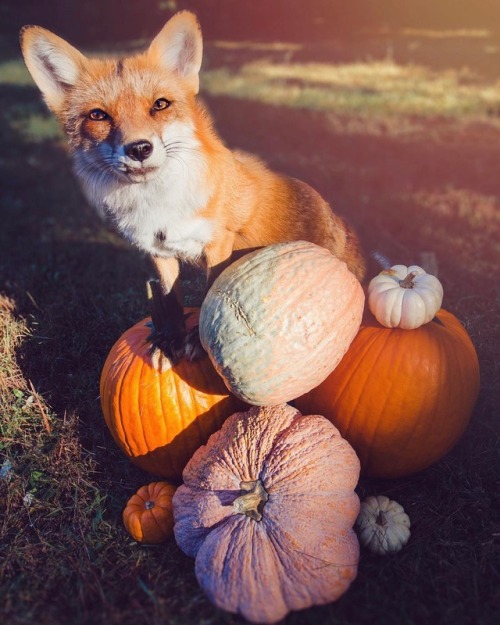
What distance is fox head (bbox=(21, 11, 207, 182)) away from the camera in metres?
2.32

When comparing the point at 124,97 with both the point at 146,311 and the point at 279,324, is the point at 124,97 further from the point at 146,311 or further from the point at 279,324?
the point at 146,311

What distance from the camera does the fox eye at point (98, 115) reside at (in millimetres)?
2399

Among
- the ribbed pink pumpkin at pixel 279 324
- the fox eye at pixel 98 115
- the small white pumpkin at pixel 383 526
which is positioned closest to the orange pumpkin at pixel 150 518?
the ribbed pink pumpkin at pixel 279 324

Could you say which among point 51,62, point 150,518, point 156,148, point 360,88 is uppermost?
point 51,62

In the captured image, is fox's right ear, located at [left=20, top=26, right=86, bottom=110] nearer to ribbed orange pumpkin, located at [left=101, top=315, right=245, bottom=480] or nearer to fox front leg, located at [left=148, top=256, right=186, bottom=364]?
fox front leg, located at [left=148, top=256, right=186, bottom=364]

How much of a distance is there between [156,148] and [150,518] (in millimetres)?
1752

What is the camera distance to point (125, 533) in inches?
90.1

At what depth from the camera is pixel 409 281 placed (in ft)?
8.35

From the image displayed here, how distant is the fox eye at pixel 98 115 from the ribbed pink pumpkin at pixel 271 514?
1647 mm

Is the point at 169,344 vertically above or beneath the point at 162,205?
beneath

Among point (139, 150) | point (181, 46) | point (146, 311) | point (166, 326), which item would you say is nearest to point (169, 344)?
point (166, 326)

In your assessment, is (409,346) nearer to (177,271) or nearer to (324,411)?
(324,411)

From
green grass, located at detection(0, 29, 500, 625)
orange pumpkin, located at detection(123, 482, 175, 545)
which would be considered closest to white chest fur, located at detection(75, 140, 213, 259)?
green grass, located at detection(0, 29, 500, 625)

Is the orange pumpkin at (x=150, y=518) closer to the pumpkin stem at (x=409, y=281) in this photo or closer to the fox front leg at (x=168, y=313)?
the fox front leg at (x=168, y=313)
